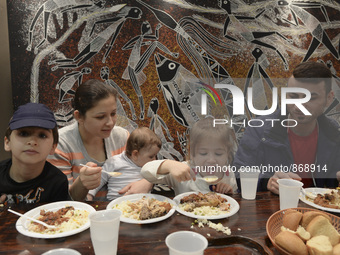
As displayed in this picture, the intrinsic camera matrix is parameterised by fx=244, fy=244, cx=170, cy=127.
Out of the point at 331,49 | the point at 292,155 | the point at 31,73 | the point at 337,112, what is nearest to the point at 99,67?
the point at 31,73

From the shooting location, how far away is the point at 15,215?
4.23ft

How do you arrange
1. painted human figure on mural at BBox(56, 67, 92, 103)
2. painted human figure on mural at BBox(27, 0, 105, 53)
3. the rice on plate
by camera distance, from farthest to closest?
painted human figure on mural at BBox(56, 67, 92, 103) → painted human figure on mural at BBox(27, 0, 105, 53) → the rice on plate

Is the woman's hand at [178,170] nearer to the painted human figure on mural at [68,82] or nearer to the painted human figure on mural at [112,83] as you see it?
the painted human figure on mural at [112,83]

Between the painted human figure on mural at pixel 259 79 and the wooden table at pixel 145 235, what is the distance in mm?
2181

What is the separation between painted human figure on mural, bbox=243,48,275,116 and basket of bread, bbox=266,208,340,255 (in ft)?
7.72

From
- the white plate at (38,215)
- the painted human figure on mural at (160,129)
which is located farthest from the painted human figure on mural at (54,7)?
the white plate at (38,215)

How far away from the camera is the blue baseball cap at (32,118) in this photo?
1505 mm

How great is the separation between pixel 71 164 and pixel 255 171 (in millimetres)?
1567

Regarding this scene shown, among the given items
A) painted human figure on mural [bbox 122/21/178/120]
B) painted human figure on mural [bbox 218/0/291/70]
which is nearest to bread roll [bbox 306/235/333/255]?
painted human figure on mural [bbox 122/21/178/120]

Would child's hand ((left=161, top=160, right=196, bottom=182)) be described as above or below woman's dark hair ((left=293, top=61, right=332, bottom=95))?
below

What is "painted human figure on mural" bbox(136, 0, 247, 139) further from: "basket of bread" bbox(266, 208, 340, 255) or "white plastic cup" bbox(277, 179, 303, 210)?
"basket of bread" bbox(266, 208, 340, 255)

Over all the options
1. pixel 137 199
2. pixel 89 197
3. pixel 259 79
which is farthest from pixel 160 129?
pixel 137 199

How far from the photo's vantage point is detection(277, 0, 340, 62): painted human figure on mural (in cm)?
318

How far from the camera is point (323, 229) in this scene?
3.21ft
